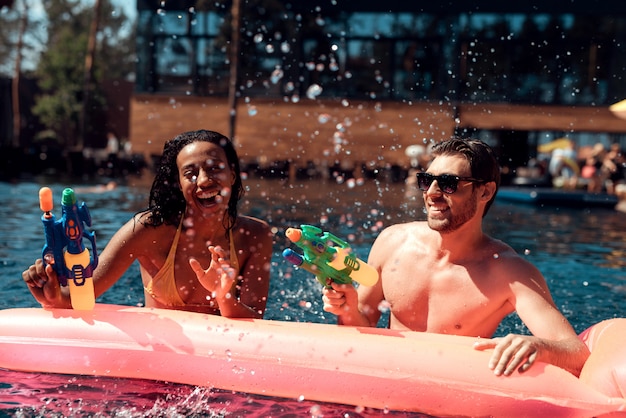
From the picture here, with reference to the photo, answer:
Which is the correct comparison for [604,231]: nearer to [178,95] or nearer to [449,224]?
[449,224]

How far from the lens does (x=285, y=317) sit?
516 centimetres

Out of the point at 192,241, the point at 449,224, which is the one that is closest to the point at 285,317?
the point at 192,241

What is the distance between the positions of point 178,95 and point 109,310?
66.2ft

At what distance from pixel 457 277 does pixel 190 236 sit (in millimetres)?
1230

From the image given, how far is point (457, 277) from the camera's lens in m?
3.35

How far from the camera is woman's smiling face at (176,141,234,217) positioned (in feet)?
11.3

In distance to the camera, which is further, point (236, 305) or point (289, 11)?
point (289, 11)

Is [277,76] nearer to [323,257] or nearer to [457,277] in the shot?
[457,277]

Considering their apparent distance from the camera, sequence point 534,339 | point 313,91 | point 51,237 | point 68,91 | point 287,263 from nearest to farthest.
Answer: point 534,339 → point 51,237 → point 287,263 → point 313,91 → point 68,91

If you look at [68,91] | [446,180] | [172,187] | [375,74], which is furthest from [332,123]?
[446,180]

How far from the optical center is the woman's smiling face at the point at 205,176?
135 inches

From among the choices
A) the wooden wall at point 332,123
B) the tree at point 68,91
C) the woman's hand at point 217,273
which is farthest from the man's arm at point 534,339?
the tree at point 68,91

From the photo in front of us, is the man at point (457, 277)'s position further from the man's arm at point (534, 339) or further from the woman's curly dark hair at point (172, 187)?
the woman's curly dark hair at point (172, 187)

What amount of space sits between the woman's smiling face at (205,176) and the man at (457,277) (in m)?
0.76
